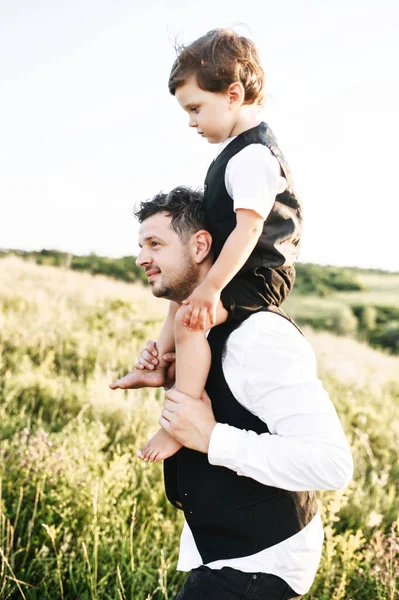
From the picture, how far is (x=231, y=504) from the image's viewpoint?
78.9 inches

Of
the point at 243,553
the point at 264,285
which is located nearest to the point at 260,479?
the point at 243,553

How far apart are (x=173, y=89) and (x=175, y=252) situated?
85 cm

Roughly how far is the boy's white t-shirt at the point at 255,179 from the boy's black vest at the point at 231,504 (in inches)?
15.2

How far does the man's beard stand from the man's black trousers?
96cm

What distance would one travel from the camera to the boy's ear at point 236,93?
8.34 feet

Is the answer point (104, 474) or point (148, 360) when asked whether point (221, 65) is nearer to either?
point (148, 360)

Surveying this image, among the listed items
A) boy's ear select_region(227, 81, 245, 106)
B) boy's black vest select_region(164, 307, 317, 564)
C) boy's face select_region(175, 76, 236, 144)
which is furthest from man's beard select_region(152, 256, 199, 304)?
boy's ear select_region(227, 81, 245, 106)

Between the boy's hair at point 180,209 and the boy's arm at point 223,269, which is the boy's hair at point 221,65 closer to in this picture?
the boy's hair at point 180,209

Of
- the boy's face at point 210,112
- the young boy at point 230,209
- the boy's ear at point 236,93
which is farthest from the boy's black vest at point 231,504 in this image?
the boy's ear at point 236,93

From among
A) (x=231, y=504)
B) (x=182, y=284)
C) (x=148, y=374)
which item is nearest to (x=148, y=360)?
(x=148, y=374)

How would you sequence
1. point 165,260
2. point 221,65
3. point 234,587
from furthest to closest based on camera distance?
point 221,65 < point 165,260 < point 234,587

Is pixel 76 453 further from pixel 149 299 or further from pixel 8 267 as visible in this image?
pixel 8 267

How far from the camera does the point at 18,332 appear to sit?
7371 mm

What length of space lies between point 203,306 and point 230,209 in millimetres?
405
